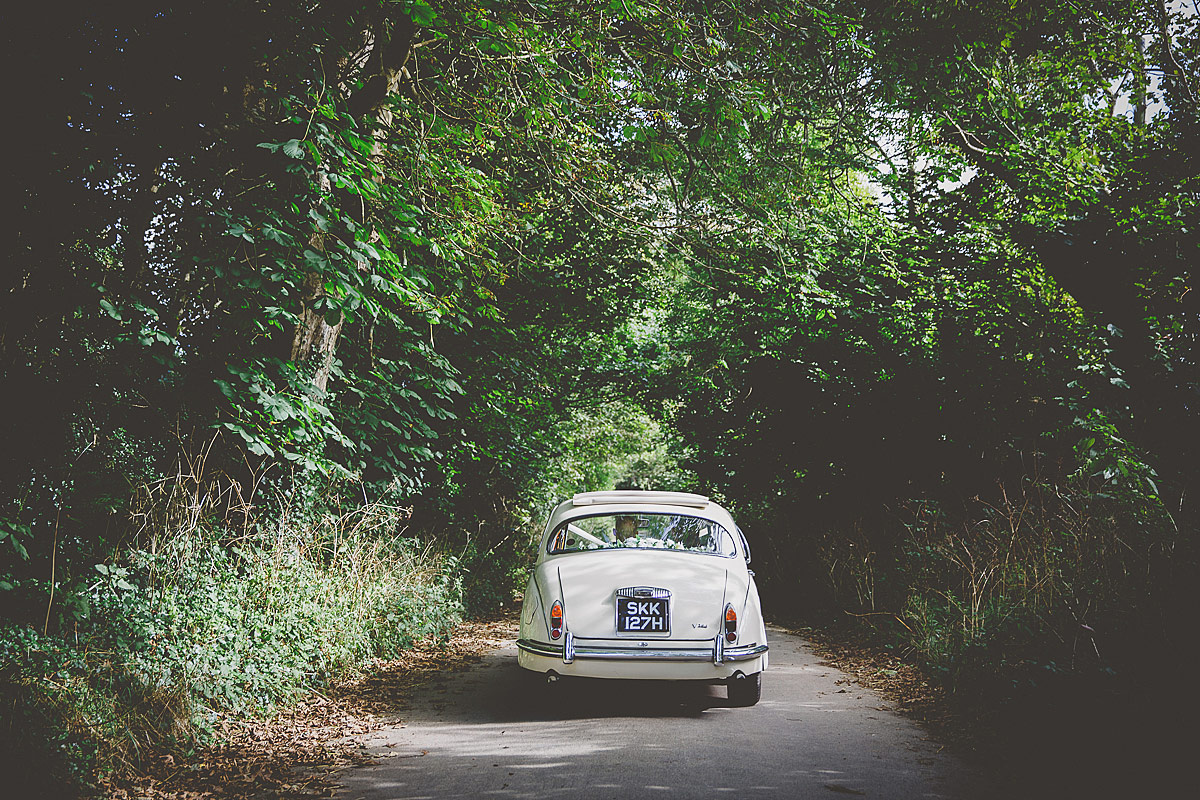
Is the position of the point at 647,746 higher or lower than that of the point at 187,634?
lower

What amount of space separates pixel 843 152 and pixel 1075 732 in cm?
874

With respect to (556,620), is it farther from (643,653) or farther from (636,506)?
(636,506)

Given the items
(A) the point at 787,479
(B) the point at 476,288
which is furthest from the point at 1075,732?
(A) the point at 787,479

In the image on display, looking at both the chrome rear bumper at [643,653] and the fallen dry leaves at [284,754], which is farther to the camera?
the chrome rear bumper at [643,653]

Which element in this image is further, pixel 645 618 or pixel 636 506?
pixel 636 506

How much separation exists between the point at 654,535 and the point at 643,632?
1661 millimetres

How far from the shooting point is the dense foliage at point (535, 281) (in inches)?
282

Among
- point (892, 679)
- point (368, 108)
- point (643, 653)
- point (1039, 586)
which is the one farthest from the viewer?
point (368, 108)

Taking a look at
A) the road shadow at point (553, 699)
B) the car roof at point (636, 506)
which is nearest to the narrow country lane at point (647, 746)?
the road shadow at point (553, 699)

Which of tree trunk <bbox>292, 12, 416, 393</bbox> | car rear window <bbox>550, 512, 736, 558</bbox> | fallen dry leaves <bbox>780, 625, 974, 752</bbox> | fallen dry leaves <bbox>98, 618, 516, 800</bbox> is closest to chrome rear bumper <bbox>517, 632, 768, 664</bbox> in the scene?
car rear window <bbox>550, 512, 736, 558</bbox>

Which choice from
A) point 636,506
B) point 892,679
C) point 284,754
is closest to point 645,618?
point 636,506

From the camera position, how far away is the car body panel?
717 cm

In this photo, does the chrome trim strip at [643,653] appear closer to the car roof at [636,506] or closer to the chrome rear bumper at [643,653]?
the chrome rear bumper at [643,653]

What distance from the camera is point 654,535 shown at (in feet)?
28.8
